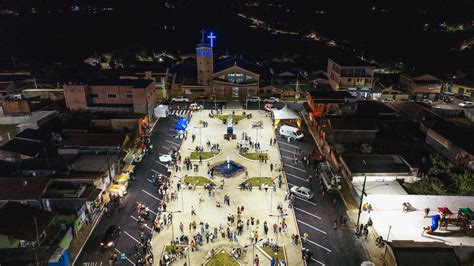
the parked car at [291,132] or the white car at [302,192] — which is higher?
the parked car at [291,132]

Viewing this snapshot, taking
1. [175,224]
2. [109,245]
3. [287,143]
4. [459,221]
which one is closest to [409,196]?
[459,221]

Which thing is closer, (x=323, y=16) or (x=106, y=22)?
(x=106, y=22)

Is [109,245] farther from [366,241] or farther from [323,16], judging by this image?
[323,16]

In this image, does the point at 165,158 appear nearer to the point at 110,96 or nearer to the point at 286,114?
the point at 110,96

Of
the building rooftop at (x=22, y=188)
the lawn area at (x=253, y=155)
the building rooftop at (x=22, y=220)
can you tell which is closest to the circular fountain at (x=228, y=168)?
the lawn area at (x=253, y=155)

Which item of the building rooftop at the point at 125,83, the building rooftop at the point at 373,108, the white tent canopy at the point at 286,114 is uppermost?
the building rooftop at the point at 125,83

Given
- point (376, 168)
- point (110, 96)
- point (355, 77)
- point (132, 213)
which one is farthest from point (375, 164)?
point (110, 96)

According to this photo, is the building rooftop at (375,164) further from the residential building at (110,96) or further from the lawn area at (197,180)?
the residential building at (110,96)
